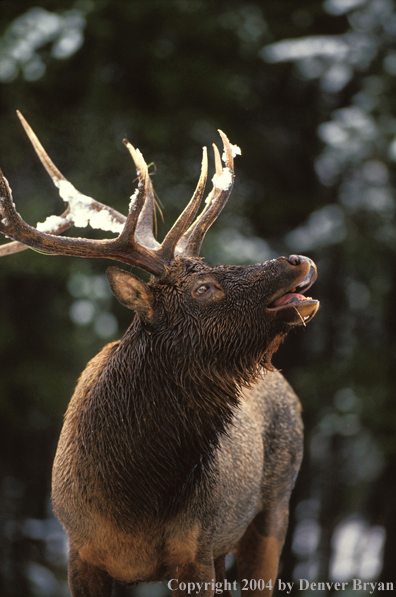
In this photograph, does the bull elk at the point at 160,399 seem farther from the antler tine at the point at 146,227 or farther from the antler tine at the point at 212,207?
the antler tine at the point at 146,227

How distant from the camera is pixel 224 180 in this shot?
132 inches

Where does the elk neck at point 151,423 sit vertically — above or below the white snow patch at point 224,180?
below

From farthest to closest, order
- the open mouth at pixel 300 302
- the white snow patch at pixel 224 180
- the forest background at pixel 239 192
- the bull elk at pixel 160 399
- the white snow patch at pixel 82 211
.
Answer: the forest background at pixel 239 192 → the white snow patch at pixel 224 180 → the white snow patch at pixel 82 211 → the bull elk at pixel 160 399 → the open mouth at pixel 300 302

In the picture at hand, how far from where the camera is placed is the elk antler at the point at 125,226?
2887 millimetres

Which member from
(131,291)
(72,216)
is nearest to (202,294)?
(131,291)

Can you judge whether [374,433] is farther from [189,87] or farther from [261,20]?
[261,20]

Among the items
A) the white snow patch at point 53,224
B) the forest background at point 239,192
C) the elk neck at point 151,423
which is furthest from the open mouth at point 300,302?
the forest background at point 239,192

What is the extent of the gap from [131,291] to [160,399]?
1.71 feet

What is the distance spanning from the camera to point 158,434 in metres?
2.97

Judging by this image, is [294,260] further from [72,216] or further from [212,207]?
[72,216]

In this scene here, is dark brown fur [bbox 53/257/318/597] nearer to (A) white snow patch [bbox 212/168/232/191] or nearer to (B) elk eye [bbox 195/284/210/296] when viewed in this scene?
(B) elk eye [bbox 195/284/210/296]

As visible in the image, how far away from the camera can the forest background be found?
7254mm

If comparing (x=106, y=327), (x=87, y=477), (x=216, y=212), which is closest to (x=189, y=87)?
(x=106, y=327)

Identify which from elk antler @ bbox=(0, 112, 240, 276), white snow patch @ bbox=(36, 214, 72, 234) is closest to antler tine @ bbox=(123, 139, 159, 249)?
elk antler @ bbox=(0, 112, 240, 276)
